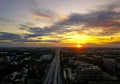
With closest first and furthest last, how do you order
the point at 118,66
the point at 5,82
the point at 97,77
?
the point at 5,82 < the point at 97,77 < the point at 118,66

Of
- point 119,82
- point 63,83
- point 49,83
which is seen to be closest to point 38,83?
point 49,83

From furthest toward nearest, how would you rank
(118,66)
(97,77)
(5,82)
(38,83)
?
(118,66) < (97,77) < (5,82) < (38,83)

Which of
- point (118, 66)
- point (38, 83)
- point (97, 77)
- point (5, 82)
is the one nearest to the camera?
point (38, 83)

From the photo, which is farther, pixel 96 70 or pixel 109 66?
pixel 109 66

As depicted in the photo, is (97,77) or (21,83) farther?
(97,77)

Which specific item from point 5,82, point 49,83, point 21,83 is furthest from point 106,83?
point 5,82

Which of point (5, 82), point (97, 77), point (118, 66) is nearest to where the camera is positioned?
point (5, 82)

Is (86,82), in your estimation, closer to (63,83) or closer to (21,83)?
(63,83)

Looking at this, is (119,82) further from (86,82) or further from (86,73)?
(86,73)
